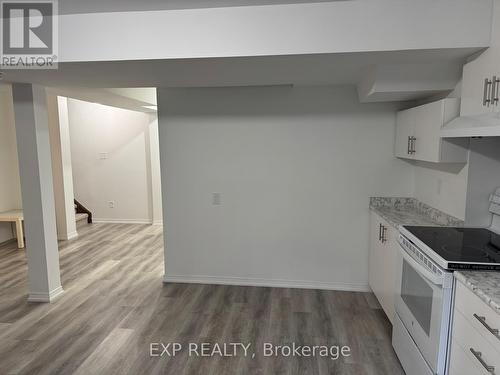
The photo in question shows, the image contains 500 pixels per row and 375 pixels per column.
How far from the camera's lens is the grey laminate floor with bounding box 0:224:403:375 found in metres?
2.37

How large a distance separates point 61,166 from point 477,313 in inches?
222

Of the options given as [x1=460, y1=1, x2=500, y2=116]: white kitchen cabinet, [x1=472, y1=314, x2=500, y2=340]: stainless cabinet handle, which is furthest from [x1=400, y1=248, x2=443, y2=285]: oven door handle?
[x1=460, y1=1, x2=500, y2=116]: white kitchen cabinet

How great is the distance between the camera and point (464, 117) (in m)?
2.13

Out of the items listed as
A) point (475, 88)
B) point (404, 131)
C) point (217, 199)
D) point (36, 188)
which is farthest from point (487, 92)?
point (36, 188)

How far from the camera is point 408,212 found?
3.10 metres

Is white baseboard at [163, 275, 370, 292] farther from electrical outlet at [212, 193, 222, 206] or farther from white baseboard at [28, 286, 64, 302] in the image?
white baseboard at [28, 286, 64, 302]

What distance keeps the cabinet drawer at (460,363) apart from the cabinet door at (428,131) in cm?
131

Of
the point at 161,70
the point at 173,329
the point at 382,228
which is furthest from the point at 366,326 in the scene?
the point at 161,70

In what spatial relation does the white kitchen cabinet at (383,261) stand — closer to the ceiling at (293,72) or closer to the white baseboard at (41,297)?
the ceiling at (293,72)

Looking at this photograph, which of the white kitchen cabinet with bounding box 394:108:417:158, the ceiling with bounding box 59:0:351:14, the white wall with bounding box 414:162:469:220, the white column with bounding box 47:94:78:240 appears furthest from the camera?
the white column with bounding box 47:94:78:240

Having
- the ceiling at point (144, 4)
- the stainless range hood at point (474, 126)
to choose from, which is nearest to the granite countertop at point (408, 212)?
the stainless range hood at point (474, 126)

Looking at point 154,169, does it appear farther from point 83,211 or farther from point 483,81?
point 483,81

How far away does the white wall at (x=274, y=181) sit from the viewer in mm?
3367

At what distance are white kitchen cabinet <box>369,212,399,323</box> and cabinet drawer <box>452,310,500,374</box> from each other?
2.95 feet
